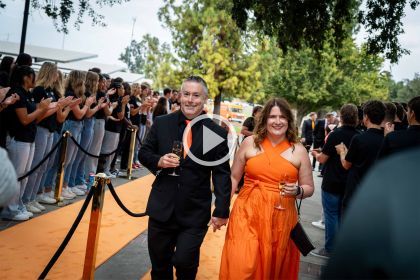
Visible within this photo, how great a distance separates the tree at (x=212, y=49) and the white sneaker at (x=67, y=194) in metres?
19.0

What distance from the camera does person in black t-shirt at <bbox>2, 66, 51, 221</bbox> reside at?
18.0 feet

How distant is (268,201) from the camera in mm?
3740

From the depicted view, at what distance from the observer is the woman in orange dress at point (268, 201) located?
3562 millimetres

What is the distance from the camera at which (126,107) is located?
31.9 feet

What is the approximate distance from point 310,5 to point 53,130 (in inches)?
192

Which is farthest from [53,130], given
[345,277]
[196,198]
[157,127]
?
[345,277]

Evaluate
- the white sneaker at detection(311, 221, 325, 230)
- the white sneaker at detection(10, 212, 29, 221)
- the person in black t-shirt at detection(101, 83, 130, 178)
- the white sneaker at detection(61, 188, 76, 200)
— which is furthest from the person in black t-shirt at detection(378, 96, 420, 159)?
the person in black t-shirt at detection(101, 83, 130, 178)

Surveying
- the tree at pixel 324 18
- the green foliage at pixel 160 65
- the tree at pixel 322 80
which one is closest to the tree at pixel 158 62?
the green foliage at pixel 160 65

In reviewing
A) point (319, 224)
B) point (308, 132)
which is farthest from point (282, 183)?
point (308, 132)

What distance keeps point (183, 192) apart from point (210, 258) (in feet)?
7.41

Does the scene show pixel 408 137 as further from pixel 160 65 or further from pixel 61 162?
pixel 160 65

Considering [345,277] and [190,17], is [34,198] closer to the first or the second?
[345,277]

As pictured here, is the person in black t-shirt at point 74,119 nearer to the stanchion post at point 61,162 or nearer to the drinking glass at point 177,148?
the stanchion post at point 61,162
